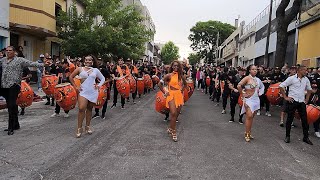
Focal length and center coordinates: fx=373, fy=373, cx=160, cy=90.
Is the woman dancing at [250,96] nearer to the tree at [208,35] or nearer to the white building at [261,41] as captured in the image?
the white building at [261,41]

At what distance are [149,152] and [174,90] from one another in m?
1.89

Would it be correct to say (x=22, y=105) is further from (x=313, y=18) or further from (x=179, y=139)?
(x=313, y=18)

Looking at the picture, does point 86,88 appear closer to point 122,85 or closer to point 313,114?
point 122,85

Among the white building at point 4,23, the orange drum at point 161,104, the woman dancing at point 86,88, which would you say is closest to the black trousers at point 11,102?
the woman dancing at point 86,88

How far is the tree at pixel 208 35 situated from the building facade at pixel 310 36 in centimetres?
5520

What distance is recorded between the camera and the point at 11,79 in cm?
788

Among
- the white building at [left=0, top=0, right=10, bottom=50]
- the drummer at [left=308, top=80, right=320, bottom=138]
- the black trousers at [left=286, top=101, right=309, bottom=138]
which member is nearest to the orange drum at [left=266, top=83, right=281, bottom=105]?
the drummer at [left=308, top=80, right=320, bottom=138]

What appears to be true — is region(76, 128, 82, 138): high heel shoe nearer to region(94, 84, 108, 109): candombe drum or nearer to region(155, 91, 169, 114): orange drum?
region(94, 84, 108, 109): candombe drum

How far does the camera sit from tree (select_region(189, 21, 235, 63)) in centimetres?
7588

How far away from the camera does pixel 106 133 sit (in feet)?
26.8

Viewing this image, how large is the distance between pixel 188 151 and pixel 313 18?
14627 mm

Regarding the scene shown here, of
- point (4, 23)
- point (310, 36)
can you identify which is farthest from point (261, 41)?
point (4, 23)

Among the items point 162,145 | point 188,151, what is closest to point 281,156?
point 188,151

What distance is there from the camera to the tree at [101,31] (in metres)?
21.5
